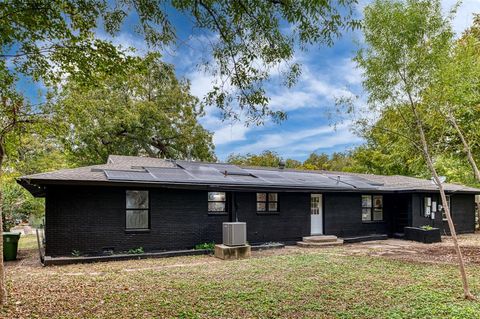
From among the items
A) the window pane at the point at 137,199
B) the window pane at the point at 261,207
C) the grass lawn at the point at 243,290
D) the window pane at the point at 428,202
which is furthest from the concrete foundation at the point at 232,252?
the window pane at the point at 428,202

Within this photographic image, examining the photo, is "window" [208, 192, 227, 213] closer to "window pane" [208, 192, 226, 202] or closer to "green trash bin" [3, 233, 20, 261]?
"window pane" [208, 192, 226, 202]

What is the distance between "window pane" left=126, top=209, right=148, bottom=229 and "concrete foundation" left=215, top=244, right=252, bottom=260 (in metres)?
2.65

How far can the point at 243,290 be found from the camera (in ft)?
22.5

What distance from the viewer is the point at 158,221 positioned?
39.8 feet

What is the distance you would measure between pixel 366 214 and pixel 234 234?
29.4 ft

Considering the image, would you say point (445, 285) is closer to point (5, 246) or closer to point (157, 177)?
point (157, 177)

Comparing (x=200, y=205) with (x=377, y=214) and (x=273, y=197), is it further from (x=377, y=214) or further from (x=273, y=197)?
(x=377, y=214)

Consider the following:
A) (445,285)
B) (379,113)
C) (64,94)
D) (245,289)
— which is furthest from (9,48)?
(445,285)

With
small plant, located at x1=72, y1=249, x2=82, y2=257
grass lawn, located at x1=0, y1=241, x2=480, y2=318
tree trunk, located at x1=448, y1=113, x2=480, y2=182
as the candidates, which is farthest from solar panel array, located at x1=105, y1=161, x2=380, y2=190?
tree trunk, located at x1=448, y1=113, x2=480, y2=182

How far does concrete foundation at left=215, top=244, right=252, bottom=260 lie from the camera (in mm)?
11076

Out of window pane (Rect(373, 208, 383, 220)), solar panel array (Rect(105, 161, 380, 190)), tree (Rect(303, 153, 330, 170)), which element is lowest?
window pane (Rect(373, 208, 383, 220))

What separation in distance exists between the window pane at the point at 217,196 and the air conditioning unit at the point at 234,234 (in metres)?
2.00

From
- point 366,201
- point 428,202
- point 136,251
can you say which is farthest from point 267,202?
point 428,202

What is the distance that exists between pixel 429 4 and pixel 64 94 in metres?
8.74
